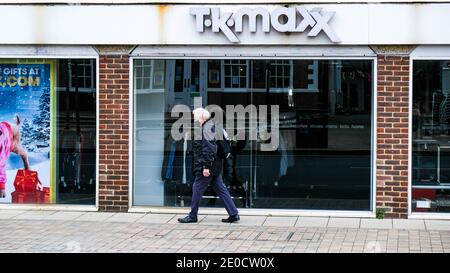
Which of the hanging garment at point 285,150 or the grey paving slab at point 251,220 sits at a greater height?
the hanging garment at point 285,150

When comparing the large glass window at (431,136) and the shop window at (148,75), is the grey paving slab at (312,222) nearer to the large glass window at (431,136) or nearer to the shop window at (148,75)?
the large glass window at (431,136)

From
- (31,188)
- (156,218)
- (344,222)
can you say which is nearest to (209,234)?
(156,218)

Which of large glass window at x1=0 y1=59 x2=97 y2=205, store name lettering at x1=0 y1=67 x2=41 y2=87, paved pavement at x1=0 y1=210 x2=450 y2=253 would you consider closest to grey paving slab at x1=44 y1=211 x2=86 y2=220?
paved pavement at x1=0 y1=210 x2=450 y2=253

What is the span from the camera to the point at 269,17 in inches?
463

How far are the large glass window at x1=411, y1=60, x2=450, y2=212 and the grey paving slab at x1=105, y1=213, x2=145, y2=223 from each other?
4.15m

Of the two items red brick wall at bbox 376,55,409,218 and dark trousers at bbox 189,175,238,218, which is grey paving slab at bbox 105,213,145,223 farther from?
red brick wall at bbox 376,55,409,218

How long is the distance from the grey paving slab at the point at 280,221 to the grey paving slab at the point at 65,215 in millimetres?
2929

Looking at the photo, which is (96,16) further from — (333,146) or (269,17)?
(333,146)

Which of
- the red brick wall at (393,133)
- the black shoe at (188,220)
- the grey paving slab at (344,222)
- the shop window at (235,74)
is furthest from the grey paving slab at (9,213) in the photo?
the red brick wall at (393,133)

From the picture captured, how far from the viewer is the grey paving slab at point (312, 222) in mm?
11336

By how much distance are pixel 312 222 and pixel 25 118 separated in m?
4.88

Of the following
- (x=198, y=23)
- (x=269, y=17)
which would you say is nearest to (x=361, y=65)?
(x=269, y=17)
